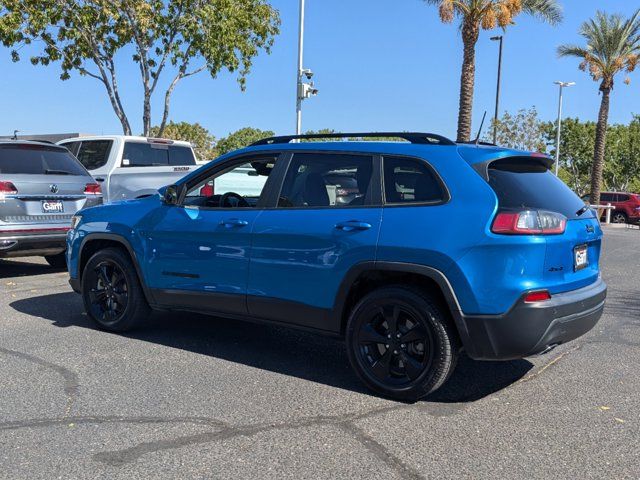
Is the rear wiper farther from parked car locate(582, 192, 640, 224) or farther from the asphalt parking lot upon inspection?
parked car locate(582, 192, 640, 224)

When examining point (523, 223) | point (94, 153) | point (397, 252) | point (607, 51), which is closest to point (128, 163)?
point (94, 153)

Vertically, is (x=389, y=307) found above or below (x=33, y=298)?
above

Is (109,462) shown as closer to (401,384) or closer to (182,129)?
(401,384)

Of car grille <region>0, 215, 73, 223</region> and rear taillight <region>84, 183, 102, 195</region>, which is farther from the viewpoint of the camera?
rear taillight <region>84, 183, 102, 195</region>

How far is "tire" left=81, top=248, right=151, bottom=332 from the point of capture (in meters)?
5.74

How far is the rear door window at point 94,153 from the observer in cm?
1134

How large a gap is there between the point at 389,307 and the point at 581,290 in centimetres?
128

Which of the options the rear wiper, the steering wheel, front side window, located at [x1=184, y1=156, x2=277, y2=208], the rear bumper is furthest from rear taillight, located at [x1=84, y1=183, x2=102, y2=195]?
the rear wiper

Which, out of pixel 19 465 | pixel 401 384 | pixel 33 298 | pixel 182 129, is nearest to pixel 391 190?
pixel 401 384

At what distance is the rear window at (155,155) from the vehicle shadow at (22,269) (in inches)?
88.6

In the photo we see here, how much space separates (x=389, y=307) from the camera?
14.0 ft

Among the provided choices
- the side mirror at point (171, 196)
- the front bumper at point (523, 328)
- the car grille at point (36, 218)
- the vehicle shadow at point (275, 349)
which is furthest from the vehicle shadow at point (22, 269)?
the front bumper at point (523, 328)

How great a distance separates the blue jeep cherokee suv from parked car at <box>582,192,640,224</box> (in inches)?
1236

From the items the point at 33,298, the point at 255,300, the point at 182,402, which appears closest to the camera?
the point at 182,402
